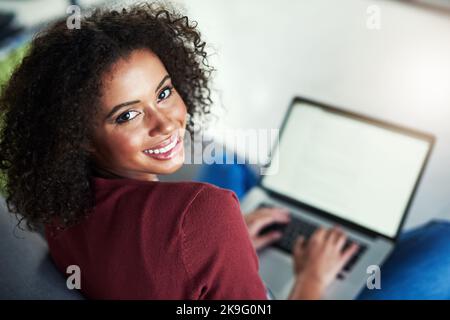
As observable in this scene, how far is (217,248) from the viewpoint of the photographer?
0.57 m

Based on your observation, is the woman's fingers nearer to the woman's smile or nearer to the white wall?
the white wall

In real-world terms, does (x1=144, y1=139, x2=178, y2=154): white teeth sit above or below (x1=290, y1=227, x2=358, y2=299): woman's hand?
above

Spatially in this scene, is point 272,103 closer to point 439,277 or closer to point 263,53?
point 263,53

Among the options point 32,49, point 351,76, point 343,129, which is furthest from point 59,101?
point 351,76

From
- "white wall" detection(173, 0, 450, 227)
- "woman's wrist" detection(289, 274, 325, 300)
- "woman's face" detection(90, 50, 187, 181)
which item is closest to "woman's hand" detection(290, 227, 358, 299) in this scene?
"woman's wrist" detection(289, 274, 325, 300)

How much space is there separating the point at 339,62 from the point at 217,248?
0.69 meters

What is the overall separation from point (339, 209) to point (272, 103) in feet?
1.08

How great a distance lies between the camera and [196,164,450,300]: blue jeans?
0.77 metres

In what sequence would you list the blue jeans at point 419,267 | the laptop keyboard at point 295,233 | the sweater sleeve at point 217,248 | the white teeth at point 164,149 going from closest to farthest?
the sweater sleeve at point 217,248, the white teeth at point 164,149, the blue jeans at point 419,267, the laptop keyboard at point 295,233

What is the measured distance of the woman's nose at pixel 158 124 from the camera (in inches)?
24.6

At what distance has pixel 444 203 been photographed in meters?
0.95

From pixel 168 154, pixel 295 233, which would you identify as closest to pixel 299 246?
pixel 295 233

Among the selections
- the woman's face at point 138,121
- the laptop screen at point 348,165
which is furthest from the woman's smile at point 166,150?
the laptop screen at point 348,165

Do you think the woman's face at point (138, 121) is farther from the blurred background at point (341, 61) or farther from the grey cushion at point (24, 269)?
the blurred background at point (341, 61)
